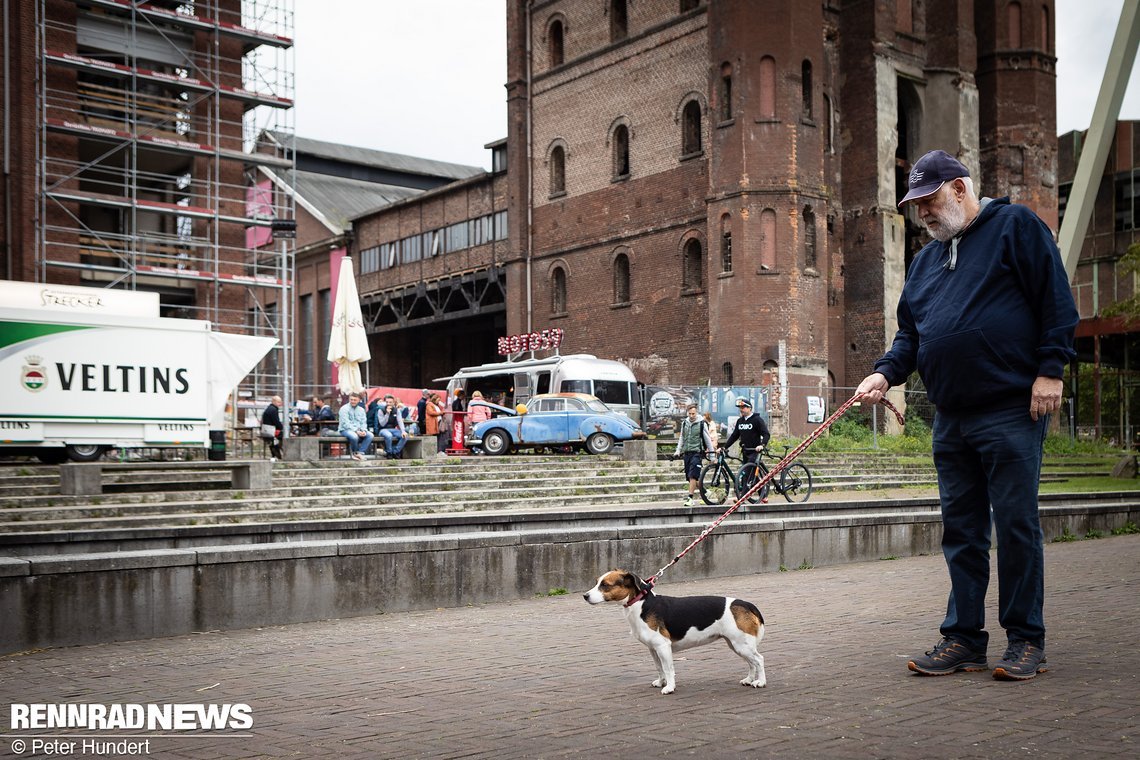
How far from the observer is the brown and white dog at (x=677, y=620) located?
5.17 metres

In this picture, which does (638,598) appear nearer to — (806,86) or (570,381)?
(570,381)

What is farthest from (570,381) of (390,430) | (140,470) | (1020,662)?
(1020,662)

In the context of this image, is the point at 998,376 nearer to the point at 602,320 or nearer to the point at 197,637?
the point at 197,637

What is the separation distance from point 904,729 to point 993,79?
150ft

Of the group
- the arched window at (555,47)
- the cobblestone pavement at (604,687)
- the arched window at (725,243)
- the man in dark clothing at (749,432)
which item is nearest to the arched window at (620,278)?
the arched window at (725,243)

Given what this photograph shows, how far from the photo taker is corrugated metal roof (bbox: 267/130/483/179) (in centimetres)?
7062

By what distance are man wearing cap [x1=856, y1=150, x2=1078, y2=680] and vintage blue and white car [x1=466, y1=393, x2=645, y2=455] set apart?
2155cm

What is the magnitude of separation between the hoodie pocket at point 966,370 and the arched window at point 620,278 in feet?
125

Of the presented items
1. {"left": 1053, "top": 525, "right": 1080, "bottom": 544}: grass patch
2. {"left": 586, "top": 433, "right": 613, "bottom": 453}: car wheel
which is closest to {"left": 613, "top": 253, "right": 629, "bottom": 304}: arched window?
{"left": 586, "top": 433, "right": 613, "bottom": 453}: car wheel

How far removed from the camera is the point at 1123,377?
39.5 m

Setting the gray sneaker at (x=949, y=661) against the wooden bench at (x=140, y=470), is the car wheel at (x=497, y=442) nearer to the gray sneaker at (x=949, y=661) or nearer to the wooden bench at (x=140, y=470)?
the wooden bench at (x=140, y=470)

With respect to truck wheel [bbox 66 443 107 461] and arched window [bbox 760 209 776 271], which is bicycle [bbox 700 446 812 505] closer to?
truck wheel [bbox 66 443 107 461]

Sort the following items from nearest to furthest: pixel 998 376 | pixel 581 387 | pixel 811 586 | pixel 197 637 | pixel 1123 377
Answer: pixel 998 376 < pixel 197 637 < pixel 811 586 < pixel 581 387 < pixel 1123 377

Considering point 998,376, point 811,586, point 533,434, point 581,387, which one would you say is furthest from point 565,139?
point 998,376
